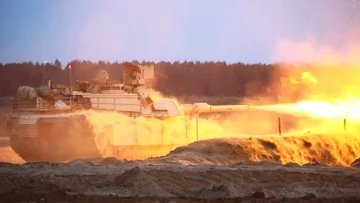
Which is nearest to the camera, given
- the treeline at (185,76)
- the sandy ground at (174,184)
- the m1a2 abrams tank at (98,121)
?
the sandy ground at (174,184)

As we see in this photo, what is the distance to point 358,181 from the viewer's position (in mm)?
13250

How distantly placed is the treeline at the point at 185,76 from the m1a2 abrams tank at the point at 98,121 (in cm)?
4527

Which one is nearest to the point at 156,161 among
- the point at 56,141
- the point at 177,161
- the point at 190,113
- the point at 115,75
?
the point at 177,161

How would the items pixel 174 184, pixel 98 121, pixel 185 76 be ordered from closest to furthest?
1. pixel 174 184
2. pixel 98 121
3. pixel 185 76

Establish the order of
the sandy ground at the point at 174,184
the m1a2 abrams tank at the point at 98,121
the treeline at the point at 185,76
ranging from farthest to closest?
the treeline at the point at 185,76 → the m1a2 abrams tank at the point at 98,121 → the sandy ground at the point at 174,184

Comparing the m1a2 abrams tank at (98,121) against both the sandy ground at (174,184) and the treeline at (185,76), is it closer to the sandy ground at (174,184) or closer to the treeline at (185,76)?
the sandy ground at (174,184)

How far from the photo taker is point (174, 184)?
1223cm

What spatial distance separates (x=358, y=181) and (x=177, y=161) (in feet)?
19.6

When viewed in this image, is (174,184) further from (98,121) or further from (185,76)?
(185,76)

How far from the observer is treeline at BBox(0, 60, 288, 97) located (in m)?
71.9

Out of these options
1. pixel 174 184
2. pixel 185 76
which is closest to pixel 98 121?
pixel 174 184

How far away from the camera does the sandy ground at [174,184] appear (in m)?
10.8

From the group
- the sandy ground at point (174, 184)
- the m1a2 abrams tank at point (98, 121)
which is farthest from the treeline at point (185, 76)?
the sandy ground at point (174, 184)

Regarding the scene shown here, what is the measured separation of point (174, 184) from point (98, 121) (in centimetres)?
1045
